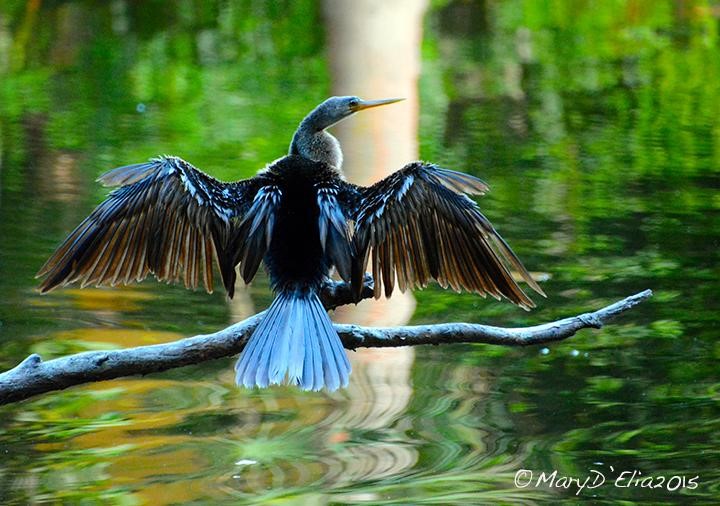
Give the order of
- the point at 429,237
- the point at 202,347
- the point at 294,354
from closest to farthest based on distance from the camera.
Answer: the point at 202,347 → the point at 294,354 → the point at 429,237

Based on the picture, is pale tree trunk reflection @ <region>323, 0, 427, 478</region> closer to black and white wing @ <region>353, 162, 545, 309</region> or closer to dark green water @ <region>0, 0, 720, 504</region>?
dark green water @ <region>0, 0, 720, 504</region>

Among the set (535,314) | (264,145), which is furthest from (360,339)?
(264,145)

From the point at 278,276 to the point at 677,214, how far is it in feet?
17.9

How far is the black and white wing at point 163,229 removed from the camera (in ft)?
13.2

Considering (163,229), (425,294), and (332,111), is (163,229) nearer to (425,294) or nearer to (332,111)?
(332,111)

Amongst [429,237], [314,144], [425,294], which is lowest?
[425,294]

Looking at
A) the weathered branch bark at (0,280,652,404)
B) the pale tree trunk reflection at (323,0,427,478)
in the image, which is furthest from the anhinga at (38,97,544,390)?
the pale tree trunk reflection at (323,0,427,478)

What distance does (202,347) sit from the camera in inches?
140

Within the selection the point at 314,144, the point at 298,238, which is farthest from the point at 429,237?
the point at 314,144

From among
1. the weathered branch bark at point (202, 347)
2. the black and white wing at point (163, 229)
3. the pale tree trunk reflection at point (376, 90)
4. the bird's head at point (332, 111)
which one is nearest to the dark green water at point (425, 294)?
the pale tree trunk reflection at point (376, 90)

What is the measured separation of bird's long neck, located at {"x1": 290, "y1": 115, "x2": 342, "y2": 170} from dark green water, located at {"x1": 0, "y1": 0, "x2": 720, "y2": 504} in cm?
136

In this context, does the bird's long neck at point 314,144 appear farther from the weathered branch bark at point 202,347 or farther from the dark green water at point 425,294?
the dark green water at point 425,294

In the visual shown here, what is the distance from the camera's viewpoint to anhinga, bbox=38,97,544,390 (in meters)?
3.99

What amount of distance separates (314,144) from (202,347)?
4.53 ft
